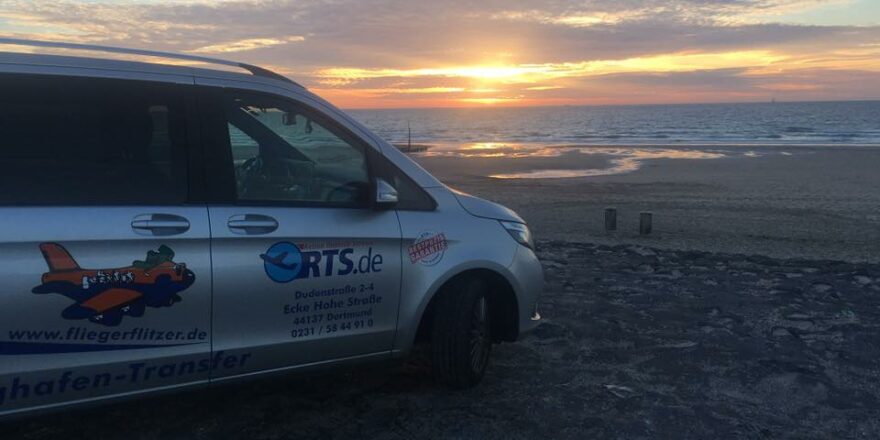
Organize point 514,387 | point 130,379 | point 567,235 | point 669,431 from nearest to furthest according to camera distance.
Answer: point 130,379 → point 669,431 → point 514,387 → point 567,235

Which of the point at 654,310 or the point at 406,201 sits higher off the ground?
the point at 406,201

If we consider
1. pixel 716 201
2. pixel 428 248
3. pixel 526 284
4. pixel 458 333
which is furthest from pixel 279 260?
pixel 716 201

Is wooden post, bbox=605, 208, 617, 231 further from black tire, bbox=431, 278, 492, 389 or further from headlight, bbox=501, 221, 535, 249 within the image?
black tire, bbox=431, 278, 492, 389

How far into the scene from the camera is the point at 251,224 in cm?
346

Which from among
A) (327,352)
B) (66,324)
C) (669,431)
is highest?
(66,324)

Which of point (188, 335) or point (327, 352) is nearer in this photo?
point (188, 335)

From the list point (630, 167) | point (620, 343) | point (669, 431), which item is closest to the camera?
point (669, 431)

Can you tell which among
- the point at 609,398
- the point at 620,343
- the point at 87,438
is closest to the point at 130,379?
the point at 87,438

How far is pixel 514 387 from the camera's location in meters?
4.47

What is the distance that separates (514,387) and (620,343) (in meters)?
1.25

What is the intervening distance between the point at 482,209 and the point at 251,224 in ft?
4.97

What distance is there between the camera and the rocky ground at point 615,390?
3.83 meters

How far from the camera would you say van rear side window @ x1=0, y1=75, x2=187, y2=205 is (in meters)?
3.04

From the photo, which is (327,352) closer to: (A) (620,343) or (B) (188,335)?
(B) (188,335)
